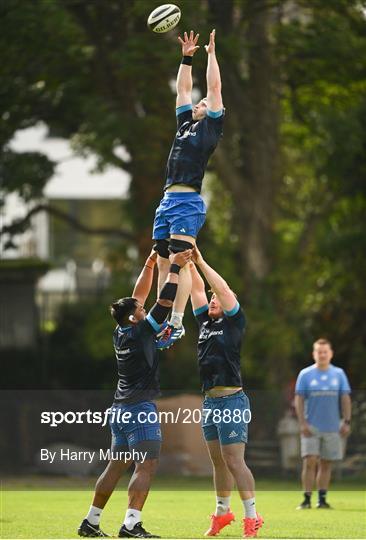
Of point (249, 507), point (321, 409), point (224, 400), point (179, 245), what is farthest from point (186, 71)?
point (321, 409)

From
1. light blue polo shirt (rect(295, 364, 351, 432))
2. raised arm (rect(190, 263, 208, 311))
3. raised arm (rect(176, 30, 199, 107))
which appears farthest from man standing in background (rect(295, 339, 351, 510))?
raised arm (rect(176, 30, 199, 107))

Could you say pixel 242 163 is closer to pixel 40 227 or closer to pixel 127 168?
pixel 127 168

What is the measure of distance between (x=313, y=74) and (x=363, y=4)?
102 inches

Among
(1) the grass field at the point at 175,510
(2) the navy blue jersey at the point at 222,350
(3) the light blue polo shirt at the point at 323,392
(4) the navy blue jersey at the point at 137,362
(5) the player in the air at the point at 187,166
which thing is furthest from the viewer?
(3) the light blue polo shirt at the point at 323,392

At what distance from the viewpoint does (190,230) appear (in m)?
13.0

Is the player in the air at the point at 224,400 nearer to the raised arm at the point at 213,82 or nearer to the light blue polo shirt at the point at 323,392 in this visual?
the raised arm at the point at 213,82

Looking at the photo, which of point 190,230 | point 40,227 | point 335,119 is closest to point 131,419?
point 190,230

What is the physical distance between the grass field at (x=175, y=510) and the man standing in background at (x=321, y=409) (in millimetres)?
768

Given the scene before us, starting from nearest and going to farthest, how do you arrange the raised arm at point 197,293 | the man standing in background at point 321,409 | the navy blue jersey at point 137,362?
the navy blue jersey at point 137,362
the raised arm at point 197,293
the man standing in background at point 321,409

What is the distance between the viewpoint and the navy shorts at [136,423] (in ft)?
38.9

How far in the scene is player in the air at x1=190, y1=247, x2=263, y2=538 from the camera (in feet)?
40.4

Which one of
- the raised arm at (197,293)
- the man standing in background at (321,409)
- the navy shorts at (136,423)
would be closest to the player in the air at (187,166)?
the raised arm at (197,293)

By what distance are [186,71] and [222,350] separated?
9.39 ft

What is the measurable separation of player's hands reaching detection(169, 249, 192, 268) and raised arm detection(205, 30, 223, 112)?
4.85ft
